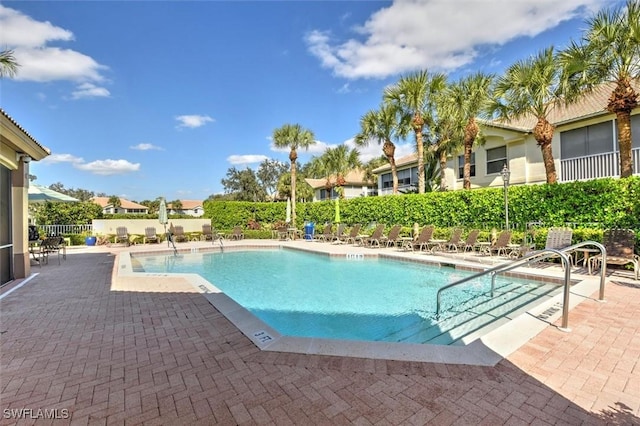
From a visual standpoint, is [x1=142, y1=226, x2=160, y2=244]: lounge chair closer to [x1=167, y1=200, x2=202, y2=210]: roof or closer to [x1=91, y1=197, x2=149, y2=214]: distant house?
[x1=91, y1=197, x2=149, y2=214]: distant house

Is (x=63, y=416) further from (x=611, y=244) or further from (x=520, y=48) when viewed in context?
(x=520, y=48)

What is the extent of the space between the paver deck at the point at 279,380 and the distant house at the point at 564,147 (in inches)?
447

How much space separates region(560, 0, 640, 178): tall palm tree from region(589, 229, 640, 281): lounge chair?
2470mm

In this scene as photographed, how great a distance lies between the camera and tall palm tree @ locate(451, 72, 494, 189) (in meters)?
15.2

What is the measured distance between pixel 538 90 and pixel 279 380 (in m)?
13.2

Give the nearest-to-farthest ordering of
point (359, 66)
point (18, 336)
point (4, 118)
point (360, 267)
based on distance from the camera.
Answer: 1. point (18, 336)
2. point (4, 118)
3. point (360, 267)
4. point (359, 66)

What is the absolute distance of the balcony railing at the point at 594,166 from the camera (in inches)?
507

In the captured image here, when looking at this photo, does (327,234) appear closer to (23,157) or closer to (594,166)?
(594,166)

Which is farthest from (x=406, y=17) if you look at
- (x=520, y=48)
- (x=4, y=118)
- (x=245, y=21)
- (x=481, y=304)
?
(x=4, y=118)

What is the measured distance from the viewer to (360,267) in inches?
454

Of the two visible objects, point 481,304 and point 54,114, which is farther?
point 54,114

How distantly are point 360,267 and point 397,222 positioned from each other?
6.62m

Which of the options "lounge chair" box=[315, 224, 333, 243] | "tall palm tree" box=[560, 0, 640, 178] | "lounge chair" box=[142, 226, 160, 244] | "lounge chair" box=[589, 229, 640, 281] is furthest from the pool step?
"lounge chair" box=[142, 226, 160, 244]

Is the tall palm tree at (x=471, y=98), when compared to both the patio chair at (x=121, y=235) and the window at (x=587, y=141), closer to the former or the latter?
the window at (x=587, y=141)
